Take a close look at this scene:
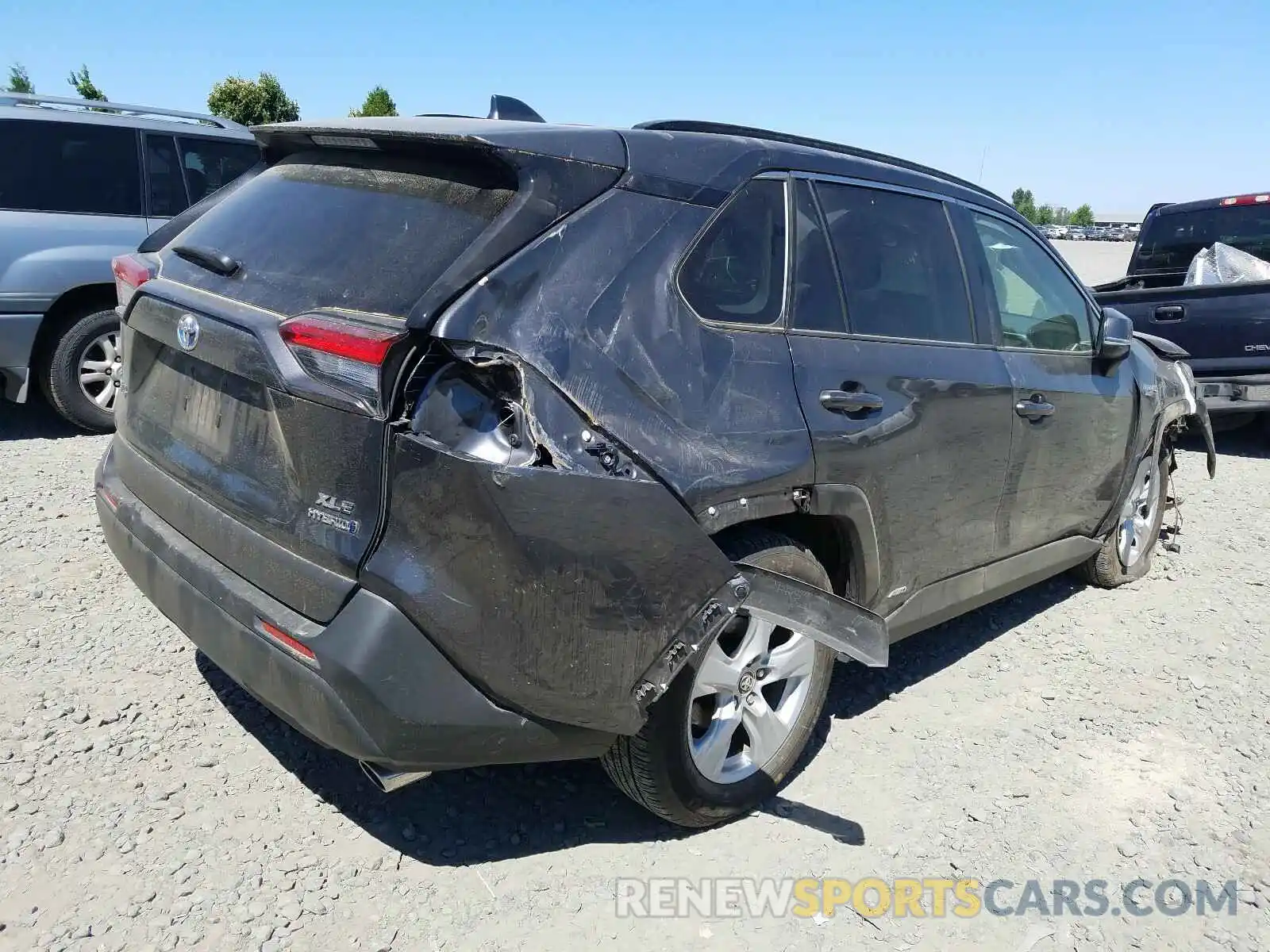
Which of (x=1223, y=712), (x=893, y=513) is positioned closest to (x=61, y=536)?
(x=893, y=513)

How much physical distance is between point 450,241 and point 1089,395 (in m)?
3.04

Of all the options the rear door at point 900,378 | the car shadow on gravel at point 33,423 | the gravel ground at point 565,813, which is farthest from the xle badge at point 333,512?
the car shadow on gravel at point 33,423

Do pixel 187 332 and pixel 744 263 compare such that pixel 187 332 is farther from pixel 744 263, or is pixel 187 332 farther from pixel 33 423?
pixel 33 423

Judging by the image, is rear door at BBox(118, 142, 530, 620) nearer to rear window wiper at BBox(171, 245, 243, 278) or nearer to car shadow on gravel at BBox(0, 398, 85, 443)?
rear window wiper at BBox(171, 245, 243, 278)

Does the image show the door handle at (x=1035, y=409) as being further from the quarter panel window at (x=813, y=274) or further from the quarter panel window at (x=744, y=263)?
the quarter panel window at (x=744, y=263)

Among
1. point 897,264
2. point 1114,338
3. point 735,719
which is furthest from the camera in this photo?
point 1114,338

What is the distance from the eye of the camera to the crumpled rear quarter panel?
6.94 feet

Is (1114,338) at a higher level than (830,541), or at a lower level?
higher

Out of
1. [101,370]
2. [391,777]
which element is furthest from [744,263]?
[101,370]

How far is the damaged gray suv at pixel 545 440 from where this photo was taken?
85.0 inches

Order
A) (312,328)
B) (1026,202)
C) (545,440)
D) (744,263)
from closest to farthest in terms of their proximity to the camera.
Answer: (545,440) → (312,328) → (744,263) → (1026,202)

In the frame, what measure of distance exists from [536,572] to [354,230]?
1.01 metres

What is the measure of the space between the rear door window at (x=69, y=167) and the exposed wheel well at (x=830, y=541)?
5.62 m

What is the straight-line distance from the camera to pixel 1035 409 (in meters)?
3.75
